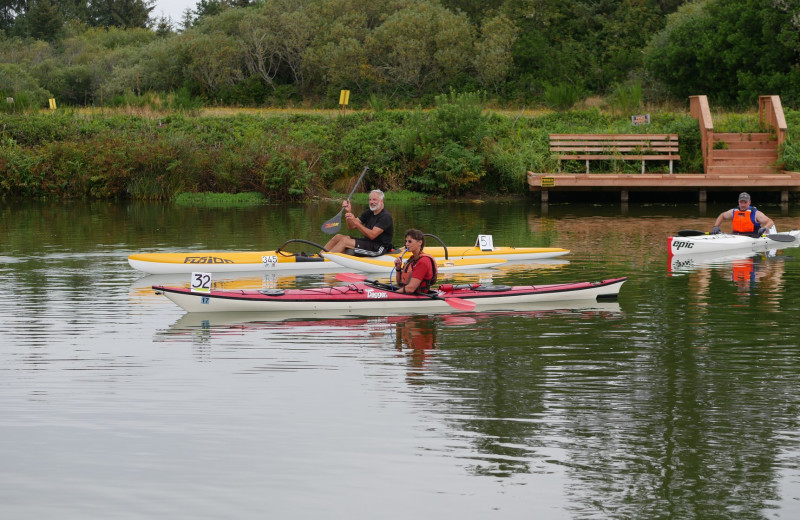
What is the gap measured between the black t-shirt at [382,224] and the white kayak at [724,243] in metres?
5.10

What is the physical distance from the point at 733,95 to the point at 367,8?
15.7m

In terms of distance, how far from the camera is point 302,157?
31.3 m

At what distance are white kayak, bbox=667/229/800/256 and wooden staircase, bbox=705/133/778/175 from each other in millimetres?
10330

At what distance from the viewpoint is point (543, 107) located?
1483 inches

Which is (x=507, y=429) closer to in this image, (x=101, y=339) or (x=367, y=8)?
(x=101, y=339)

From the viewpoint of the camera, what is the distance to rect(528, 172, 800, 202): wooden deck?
28.4 metres

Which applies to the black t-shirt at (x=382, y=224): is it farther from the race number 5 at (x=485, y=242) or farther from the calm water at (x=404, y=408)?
the calm water at (x=404, y=408)

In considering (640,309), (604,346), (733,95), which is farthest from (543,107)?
(604,346)

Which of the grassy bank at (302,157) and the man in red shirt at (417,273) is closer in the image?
the man in red shirt at (417,273)

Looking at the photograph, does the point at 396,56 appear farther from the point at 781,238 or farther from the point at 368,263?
the point at 368,263

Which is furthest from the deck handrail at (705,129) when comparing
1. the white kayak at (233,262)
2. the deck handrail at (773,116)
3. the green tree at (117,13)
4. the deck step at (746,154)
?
the green tree at (117,13)

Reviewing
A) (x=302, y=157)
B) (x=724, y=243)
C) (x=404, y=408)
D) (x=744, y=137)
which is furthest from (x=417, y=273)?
(x=744, y=137)

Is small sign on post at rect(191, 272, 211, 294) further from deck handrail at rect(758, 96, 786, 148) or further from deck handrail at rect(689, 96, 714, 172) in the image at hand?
deck handrail at rect(758, 96, 786, 148)

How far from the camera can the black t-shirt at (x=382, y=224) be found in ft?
55.2
